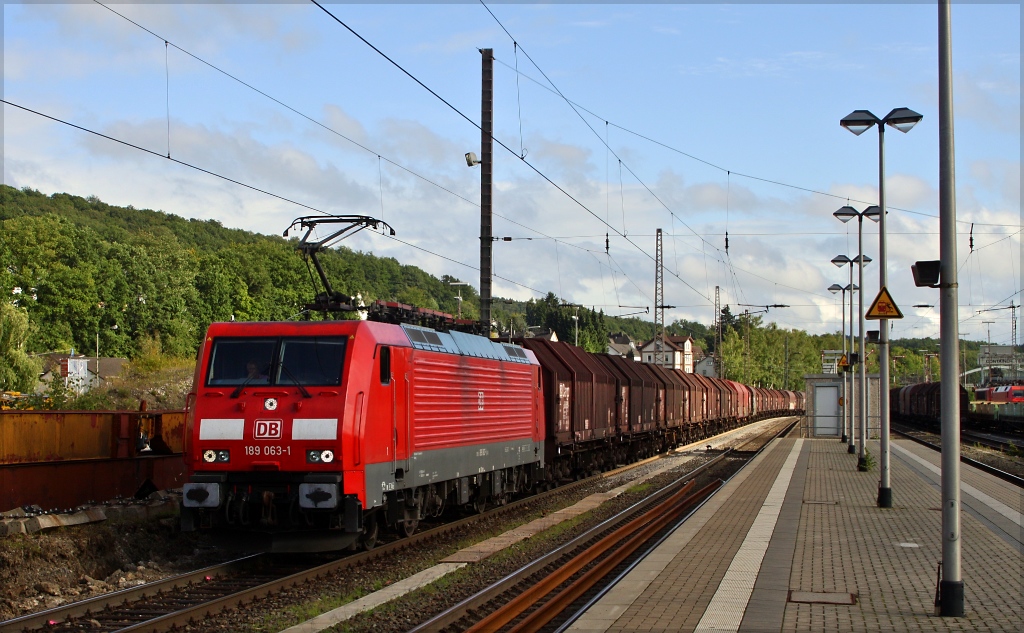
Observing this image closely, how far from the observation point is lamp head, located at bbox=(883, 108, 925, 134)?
1952 cm

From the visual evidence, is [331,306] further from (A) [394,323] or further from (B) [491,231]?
(B) [491,231]

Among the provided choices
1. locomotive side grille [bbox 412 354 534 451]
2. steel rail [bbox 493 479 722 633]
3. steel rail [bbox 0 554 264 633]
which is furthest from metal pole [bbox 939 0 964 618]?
steel rail [bbox 0 554 264 633]

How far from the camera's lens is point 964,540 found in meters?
14.8

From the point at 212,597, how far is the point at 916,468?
2396 centimetres

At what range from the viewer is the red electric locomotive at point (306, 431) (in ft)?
41.4

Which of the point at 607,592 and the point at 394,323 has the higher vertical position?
the point at 394,323

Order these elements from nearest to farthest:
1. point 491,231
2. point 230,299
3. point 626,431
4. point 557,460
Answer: point 491,231 → point 557,460 → point 626,431 → point 230,299

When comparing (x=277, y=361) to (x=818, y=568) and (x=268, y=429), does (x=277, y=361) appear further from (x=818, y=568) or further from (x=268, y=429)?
(x=818, y=568)

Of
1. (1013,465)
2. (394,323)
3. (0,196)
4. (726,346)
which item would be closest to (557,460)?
(394,323)

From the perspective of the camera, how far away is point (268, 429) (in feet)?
41.9

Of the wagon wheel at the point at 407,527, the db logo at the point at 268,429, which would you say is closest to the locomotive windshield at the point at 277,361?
the db logo at the point at 268,429

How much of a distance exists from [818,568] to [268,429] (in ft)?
22.8

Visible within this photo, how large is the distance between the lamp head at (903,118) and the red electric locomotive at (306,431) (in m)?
10.8

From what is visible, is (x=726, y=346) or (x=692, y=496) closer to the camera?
(x=692, y=496)
